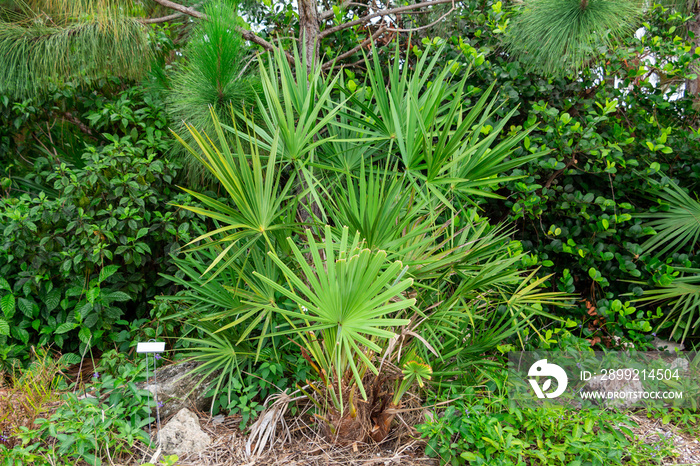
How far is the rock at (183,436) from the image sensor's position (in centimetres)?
179

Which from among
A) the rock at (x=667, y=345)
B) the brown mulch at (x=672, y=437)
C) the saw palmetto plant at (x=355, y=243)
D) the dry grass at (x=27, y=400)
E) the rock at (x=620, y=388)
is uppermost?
the saw palmetto plant at (x=355, y=243)

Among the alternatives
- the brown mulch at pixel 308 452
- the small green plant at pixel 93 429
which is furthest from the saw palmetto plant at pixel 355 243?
the small green plant at pixel 93 429

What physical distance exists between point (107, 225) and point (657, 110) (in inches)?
136

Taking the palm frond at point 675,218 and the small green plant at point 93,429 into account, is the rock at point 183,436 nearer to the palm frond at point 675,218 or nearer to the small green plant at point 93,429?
the small green plant at point 93,429

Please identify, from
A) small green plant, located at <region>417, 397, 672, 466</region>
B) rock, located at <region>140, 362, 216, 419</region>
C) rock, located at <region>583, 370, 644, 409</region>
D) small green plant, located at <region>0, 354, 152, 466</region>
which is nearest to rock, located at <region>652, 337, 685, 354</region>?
rock, located at <region>583, 370, 644, 409</region>

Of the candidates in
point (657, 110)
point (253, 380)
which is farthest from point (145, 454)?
point (657, 110)

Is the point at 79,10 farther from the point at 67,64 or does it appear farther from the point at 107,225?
the point at 107,225

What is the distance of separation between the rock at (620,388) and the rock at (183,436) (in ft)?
5.92

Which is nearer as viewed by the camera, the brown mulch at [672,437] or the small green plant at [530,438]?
the small green plant at [530,438]

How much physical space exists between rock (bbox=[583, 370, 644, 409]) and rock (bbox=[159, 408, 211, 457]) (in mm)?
1804

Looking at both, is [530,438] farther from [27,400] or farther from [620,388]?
[27,400]

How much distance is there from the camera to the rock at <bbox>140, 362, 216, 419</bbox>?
80.5 inches

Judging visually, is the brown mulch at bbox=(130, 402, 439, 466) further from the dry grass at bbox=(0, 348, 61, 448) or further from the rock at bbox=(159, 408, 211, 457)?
the dry grass at bbox=(0, 348, 61, 448)

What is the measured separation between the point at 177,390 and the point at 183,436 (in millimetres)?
311
